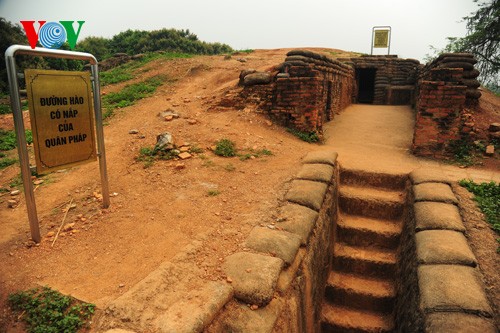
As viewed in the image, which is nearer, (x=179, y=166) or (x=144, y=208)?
(x=144, y=208)

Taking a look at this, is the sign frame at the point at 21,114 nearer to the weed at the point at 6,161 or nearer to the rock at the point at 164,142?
the rock at the point at 164,142

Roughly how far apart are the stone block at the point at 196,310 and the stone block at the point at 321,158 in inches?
115

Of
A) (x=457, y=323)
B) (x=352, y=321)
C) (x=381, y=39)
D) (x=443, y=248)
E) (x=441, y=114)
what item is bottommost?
(x=352, y=321)

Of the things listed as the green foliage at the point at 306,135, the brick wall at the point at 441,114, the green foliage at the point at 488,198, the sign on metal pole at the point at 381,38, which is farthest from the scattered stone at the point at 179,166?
the sign on metal pole at the point at 381,38

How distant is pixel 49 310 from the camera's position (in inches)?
79.9

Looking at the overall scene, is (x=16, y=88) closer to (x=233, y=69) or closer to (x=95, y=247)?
(x=95, y=247)

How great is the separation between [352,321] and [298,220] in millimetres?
1478

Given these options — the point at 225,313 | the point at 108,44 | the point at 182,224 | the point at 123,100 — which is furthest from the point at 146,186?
the point at 108,44

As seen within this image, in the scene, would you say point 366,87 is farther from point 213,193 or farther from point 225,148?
point 213,193

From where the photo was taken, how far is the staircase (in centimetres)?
382

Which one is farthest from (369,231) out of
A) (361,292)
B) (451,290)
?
(451,290)

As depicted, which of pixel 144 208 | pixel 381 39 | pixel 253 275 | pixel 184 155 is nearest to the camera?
pixel 253 275

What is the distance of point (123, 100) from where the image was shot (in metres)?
8.13

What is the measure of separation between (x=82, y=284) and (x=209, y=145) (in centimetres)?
321
